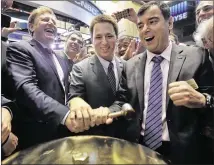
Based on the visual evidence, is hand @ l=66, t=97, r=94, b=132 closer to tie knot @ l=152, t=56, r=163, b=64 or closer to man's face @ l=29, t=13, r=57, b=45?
tie knot @ l=152, t=56, r=163, b=64

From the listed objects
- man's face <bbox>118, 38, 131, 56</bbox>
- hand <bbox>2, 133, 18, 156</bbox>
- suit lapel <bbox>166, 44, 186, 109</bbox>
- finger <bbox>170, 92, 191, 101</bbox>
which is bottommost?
hand <bbox>2, 133, 18, 156</bbox>

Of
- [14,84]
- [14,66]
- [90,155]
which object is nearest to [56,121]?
[14,84]

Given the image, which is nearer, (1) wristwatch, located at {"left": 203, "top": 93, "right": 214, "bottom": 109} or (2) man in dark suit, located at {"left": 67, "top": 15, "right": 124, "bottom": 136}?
(1) wristwatch, located at {"left": 203, "top": 93, "right": 214, "bottom": 109}

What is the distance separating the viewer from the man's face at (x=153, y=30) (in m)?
1.43

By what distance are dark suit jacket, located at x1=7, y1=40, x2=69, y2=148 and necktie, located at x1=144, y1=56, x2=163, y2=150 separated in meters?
0.42

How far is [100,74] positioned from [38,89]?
368 mm

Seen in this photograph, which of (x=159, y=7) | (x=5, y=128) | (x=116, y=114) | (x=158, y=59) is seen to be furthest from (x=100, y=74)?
(x=5, y=128)

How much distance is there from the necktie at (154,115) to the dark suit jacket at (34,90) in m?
0.42

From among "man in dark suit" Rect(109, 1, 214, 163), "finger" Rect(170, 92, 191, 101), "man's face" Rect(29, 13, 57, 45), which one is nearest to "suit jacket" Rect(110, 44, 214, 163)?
"man in dark suit" Rect(109, 1, 214, 163)

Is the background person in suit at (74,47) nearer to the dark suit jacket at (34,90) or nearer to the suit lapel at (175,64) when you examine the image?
the dark suit jacket at (34,90)

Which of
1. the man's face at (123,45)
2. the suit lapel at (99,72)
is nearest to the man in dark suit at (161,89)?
the suit lapel at (99,72)

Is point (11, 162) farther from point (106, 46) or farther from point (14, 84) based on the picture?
point (106, 46)

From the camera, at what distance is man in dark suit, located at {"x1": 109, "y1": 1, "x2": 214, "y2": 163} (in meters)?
1.23

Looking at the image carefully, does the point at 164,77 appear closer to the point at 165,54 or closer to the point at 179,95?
the point at 165,54
